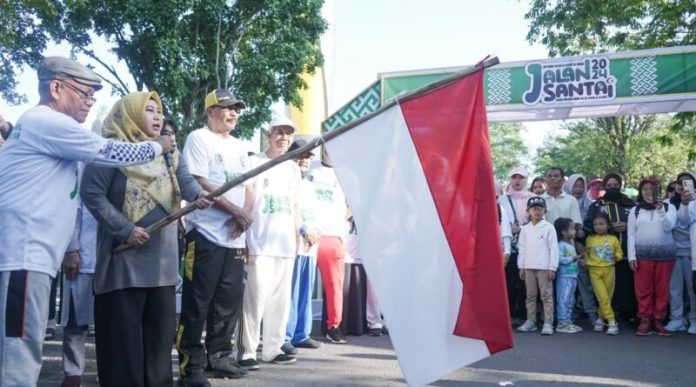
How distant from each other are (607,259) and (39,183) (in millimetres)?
7098

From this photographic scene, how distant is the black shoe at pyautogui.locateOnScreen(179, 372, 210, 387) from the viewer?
4559 millimetres

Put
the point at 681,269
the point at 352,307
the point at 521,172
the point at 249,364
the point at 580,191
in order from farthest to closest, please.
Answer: the point at 580,191 → the point at 521,172 → the point at 681,269 → the point at 352,307 → the point at 249,364

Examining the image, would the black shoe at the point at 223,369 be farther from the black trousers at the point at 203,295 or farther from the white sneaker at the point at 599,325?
the white sneaker at the point at 599,325

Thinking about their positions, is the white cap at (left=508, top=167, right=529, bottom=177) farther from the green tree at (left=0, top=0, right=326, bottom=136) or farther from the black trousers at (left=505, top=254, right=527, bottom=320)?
the green tree at (left=0, top=0, right=326, bottom=136)

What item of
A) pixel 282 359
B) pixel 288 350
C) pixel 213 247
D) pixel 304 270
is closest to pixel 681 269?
pixel 304 270

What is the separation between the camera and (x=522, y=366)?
5.79 meters

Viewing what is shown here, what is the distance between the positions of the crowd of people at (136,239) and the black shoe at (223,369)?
1cm

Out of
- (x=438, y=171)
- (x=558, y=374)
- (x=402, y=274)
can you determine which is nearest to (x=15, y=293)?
(x=402, y=274)

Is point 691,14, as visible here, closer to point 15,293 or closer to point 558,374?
point 558,374

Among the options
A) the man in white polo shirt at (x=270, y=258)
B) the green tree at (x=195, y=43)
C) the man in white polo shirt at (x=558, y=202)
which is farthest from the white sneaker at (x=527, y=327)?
the green tree at (x=195, y=43)

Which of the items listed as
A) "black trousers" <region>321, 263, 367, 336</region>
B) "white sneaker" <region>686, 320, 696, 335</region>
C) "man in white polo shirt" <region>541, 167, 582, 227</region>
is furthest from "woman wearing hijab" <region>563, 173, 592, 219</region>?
"black trousers" <region>321, 263, 367, 336</region>

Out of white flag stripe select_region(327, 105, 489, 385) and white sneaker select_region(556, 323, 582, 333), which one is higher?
white flag stripe select_region(327, 105, 489, 385)

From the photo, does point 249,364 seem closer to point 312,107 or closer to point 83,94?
point 83,94

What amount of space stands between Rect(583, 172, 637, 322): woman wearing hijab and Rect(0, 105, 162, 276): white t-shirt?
282 inches
